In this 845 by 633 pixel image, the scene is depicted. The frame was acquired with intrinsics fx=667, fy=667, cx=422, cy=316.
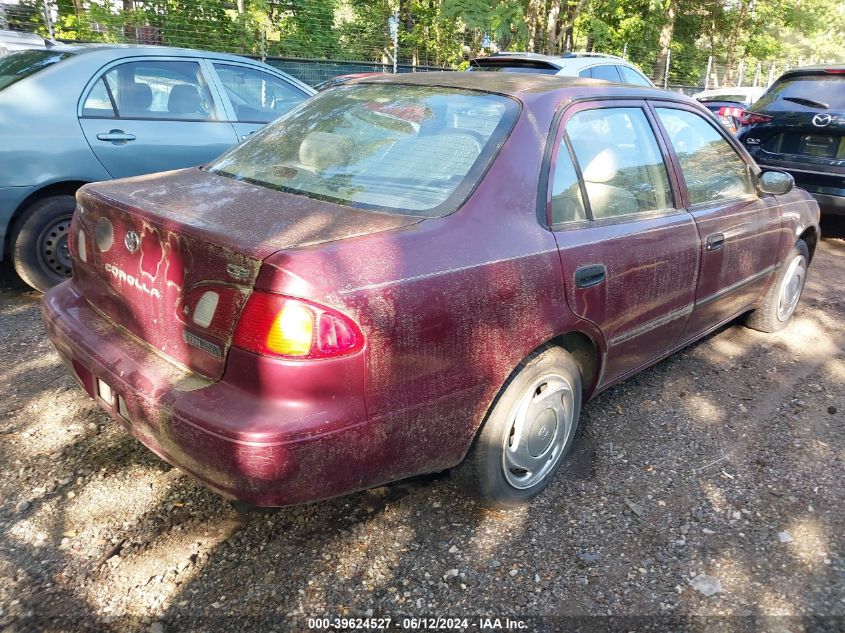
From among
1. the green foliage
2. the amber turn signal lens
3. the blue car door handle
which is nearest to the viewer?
the amber turn signal lens

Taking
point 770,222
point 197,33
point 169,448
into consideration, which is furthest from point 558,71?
point 197,33

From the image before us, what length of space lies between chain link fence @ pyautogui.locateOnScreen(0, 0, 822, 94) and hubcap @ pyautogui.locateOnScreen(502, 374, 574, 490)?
36.6 ft

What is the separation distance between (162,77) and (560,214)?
367 centimetres

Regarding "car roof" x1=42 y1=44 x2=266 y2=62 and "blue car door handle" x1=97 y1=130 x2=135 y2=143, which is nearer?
"blue car door handle" x1=97 y1=130 x2=135 y2=143

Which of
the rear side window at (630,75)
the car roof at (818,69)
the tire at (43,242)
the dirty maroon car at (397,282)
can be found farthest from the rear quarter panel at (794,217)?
the tire at (43,242)

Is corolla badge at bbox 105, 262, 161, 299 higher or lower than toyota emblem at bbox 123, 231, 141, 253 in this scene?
lower

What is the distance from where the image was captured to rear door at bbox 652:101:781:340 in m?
3.22

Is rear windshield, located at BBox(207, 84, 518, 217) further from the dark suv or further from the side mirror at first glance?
the dark suv

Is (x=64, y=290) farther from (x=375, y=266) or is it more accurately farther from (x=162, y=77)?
(x=162, y=77)

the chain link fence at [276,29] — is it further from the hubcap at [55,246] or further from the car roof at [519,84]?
the car roof at [519,84]

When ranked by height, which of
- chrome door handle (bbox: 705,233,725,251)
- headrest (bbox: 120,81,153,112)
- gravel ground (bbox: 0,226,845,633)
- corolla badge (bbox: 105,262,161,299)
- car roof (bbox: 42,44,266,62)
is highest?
car roof (bbox: 42,44,266,62)

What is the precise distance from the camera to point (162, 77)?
4895 millimetres

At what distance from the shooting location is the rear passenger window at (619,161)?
2.68 m

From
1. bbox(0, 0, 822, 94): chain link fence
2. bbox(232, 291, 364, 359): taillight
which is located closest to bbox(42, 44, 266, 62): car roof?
bbox(232, 291, 364, 359): taillight
